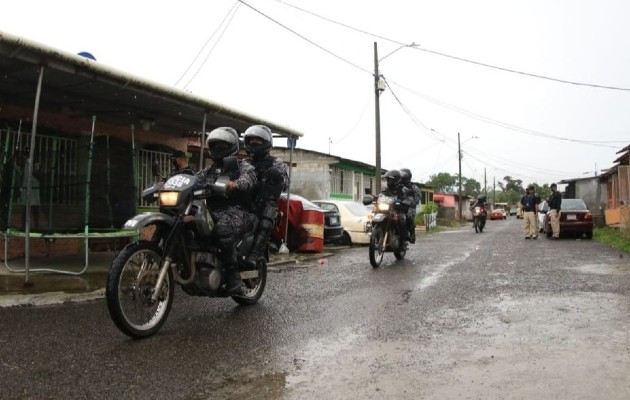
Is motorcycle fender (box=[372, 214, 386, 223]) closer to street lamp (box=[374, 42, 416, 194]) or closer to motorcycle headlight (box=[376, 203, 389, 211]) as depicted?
motorcycle headlight (box=[376, 203, 389, 211])

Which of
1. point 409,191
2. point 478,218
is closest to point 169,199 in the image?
point 409,191

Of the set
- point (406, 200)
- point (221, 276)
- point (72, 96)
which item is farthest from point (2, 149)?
point (406, 200)

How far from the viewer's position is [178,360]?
12.7 feet

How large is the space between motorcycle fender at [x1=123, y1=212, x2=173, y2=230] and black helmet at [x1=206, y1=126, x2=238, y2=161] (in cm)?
113

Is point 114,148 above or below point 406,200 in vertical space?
above

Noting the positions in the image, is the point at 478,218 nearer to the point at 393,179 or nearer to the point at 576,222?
the point at 576,222

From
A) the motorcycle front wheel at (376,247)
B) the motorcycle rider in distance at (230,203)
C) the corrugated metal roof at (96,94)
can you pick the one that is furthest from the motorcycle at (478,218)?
the motorcycle rider in distance at (230,203)

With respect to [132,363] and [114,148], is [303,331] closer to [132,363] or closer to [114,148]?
[132,363]

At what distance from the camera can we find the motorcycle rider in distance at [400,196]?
10594 mm

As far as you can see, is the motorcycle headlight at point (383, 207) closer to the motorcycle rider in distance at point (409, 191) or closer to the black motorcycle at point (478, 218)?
the motorcycle rider in distance at point (409, 191)

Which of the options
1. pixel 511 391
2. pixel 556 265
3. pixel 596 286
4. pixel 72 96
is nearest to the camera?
pixel 511 391

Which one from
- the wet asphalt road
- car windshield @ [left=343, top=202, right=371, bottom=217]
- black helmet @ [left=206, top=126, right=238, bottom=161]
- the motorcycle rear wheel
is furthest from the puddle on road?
Result: car windshield @ [left=343, top=202, right=371, bottom=217]

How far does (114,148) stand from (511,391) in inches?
292

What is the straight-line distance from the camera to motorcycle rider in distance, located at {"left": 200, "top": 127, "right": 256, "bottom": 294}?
5.21m
